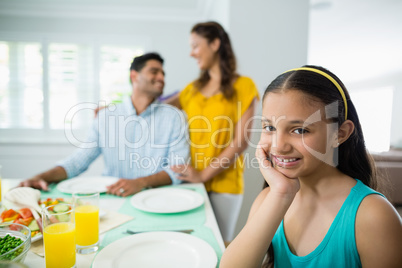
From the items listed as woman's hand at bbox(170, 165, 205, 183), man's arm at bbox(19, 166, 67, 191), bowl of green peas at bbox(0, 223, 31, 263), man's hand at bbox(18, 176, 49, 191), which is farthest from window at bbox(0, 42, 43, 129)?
bowl of green peas at bbox(0, 223, 31, 263)

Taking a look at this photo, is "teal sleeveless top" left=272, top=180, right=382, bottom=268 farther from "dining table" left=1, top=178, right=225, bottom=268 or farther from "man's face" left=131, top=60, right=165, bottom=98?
"man's face" left=131, top=60, right=165, bottom=98

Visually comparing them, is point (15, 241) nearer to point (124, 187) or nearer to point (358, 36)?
point (124, 187)

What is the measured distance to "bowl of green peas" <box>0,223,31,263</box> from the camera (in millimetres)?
589

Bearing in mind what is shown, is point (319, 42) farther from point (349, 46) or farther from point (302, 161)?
point (302, 161)

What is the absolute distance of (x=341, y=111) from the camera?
724 millimetres

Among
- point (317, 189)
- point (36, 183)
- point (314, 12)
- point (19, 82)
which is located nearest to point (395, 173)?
point (314, 12)

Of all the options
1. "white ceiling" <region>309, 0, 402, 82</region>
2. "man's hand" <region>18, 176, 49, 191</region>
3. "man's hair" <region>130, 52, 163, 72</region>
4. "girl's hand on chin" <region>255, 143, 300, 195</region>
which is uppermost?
"white ceiling" <region>309, 0, 402, 82</region>

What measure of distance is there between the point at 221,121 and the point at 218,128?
1.9 inches

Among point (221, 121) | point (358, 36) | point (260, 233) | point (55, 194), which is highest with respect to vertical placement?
point (358, 36)

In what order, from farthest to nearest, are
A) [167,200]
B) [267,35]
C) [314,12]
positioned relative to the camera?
1. [314,12]
2. [267,35]
3. [167,200]

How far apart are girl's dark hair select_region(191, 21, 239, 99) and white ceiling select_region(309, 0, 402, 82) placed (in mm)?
1215

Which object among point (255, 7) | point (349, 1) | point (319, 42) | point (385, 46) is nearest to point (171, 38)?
point (255, 7)

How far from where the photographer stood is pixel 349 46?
5.73m

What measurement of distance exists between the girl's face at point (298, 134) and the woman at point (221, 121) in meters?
0.90
